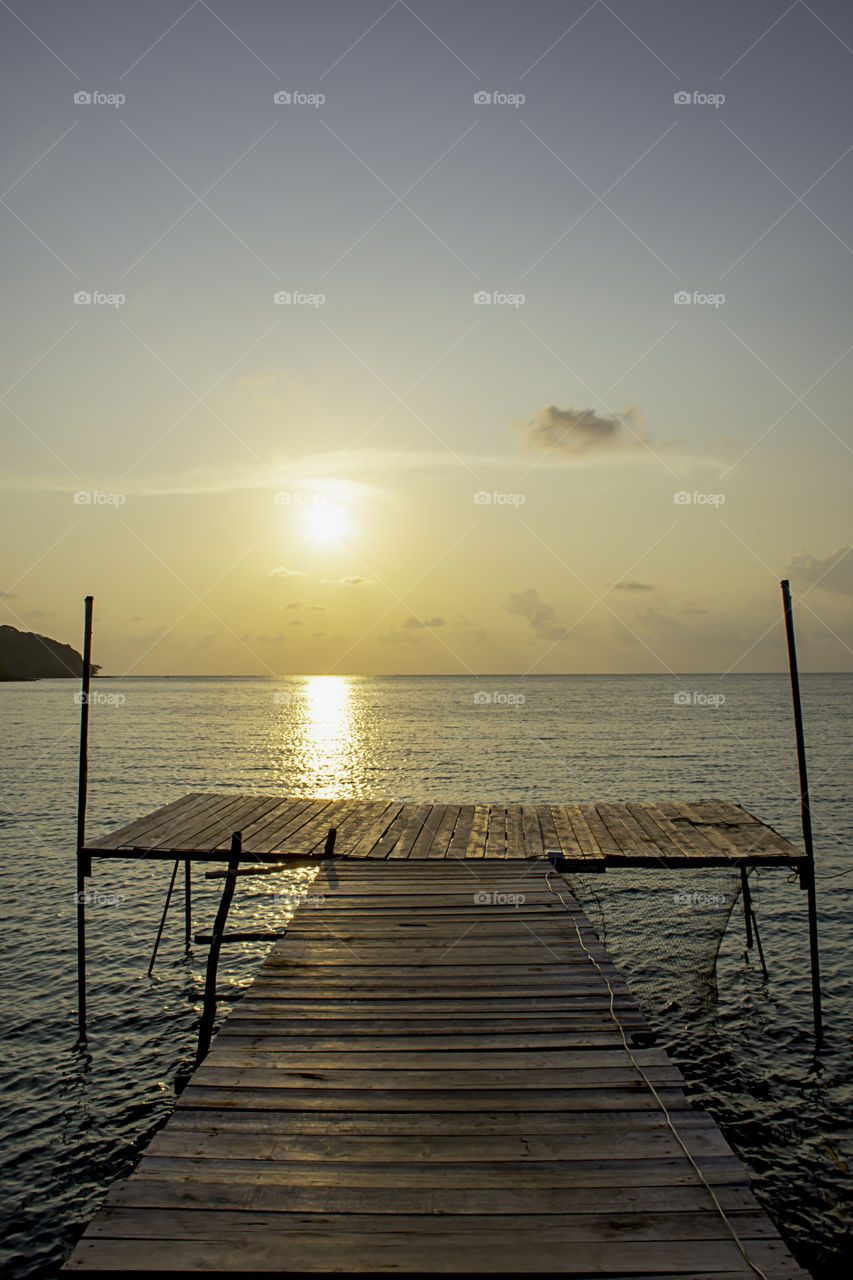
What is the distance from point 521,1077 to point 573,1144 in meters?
0.99

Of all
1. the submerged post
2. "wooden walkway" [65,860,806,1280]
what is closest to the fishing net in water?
the submerged post

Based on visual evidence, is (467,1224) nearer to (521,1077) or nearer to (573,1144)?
(573,1144)

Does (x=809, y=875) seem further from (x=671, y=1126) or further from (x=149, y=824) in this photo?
(x=149, y=824)

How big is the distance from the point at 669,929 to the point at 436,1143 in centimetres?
1570

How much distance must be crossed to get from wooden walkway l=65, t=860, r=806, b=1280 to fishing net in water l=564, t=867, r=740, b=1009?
4.98 m

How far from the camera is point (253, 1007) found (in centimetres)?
773

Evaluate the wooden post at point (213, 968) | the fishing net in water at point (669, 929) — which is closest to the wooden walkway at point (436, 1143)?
the wooden post at point (213, 968)

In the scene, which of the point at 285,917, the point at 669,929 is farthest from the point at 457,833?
the point at 285,917

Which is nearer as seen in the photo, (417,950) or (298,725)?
(417,950)

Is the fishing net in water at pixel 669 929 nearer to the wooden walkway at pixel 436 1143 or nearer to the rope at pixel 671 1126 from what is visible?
the rope at pixel 671 1126

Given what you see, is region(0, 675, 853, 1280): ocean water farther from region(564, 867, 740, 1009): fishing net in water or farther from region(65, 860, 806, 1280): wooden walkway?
region(65, 860, 806, 1280): wooden walkway

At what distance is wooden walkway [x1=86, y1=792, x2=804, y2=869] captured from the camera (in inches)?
525

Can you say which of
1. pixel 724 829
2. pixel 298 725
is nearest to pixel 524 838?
pixel 724 829

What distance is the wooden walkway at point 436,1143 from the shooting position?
14.3ft
